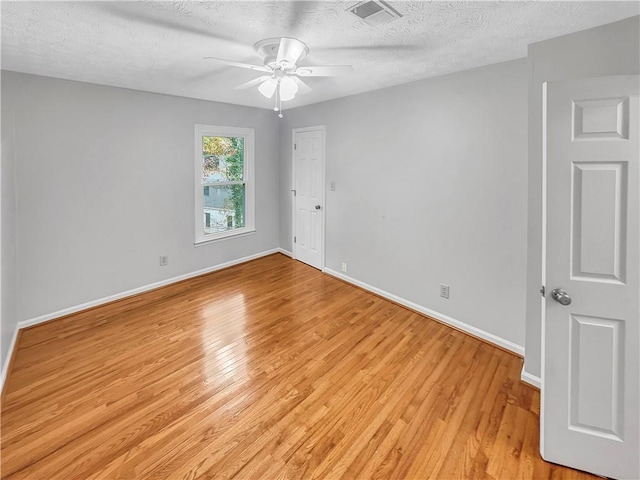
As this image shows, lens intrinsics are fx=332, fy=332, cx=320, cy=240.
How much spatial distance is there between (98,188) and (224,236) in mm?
1782

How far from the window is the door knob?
4220 mm

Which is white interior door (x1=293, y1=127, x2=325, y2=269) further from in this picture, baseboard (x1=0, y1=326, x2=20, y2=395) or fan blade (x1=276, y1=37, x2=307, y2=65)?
baseboard (x1=0, y1=326, x2=20, y2=395)

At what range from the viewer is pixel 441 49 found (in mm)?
2494

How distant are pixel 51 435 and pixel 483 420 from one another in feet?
8.65

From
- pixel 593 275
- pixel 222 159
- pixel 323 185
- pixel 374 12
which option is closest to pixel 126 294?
pixel 222 159

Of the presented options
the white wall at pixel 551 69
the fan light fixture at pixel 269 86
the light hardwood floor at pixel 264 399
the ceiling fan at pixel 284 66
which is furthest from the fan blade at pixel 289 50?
the light hardwood floor at pixel 264 399

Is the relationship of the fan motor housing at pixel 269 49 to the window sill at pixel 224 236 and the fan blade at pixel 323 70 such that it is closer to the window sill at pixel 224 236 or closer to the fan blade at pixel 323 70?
the fan blade at pixel 323 70

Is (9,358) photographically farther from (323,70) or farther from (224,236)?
(323,70)

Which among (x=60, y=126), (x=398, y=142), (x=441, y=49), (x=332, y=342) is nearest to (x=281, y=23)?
(x=441, y=49)

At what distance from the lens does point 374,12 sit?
1876 mm

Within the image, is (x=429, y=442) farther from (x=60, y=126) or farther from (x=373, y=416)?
(x=60, y=126)

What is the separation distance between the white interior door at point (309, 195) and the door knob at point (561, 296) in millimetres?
3397

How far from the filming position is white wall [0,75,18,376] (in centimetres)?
257

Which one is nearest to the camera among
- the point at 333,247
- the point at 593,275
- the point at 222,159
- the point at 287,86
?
the point at 593,275
